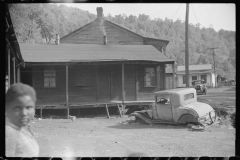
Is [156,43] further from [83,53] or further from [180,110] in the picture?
[180,110]

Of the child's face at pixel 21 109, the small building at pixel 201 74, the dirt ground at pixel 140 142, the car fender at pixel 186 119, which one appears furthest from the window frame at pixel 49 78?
the small building at pixel 201 74

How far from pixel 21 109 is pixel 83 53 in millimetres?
10688

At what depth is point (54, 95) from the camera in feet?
38.4

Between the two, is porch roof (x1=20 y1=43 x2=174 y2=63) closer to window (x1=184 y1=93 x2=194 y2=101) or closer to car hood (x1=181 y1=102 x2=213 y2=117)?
window (x1=184 y1=93 x2=194 y2=101)

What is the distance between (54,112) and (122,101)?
384 cm

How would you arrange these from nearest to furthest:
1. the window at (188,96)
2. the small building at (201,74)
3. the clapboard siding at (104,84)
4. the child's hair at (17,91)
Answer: the child's hair at (17,91)
the window at (188,96)
the clapboard siding at (104,84)
the small building at (201,74)

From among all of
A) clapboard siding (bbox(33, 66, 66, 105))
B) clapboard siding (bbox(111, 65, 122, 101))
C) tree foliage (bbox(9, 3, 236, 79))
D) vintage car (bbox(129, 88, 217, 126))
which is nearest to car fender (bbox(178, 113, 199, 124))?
vintage car (bbox(129, 88, 217, 126))

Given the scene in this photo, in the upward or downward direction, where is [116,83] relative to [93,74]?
downward

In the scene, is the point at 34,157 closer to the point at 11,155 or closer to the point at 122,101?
the point at 11,155

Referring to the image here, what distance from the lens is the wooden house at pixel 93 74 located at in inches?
423

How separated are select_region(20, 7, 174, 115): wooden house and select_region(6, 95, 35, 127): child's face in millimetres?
7792

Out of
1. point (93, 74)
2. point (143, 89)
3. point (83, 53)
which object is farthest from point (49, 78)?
point (143, 89)

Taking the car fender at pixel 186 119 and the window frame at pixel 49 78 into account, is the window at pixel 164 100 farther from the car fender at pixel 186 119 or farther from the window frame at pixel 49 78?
the window frame at pixel 49 78

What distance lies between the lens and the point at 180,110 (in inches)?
374
